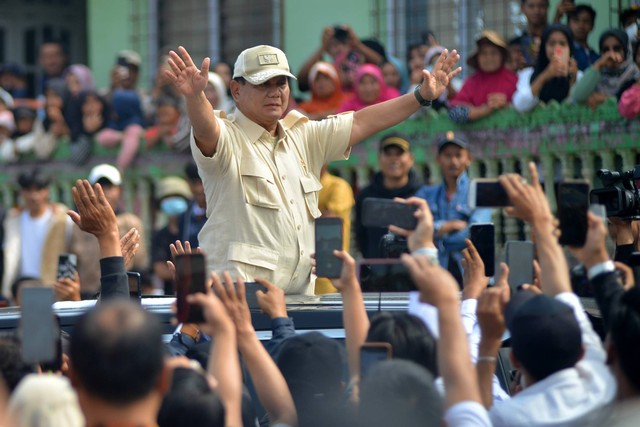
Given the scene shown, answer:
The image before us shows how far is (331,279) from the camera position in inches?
166

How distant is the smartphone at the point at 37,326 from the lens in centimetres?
350

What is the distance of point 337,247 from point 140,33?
10.4 meters

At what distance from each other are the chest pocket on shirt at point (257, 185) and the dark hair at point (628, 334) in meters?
2.30

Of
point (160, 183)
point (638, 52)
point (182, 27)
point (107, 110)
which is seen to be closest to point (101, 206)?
point (638, 52)

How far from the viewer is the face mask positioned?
1002 cm

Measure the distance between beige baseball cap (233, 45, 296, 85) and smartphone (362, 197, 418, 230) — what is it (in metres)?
1.76

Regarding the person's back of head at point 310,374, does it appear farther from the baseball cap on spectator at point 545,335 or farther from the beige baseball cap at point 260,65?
the beige baseball cap at point 260,65

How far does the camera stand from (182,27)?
14133 millimetres

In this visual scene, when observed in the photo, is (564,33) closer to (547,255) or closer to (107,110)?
(107,110)

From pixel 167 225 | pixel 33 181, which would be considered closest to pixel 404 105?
pixel 167 225

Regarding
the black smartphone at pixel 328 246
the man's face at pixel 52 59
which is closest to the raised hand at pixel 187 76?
the black smartphone at pixel 328 246

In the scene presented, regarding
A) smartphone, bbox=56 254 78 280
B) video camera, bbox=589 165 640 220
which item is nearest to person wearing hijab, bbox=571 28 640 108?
video camera, bbox=589 165 640 220

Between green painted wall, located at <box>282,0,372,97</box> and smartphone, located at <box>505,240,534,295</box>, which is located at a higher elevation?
green painted wall, located at <box>282,0,372,97</box>

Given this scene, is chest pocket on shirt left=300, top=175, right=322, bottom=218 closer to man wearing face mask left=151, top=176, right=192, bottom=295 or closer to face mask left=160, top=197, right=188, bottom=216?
man wearing face mask left=151, top=176, right=192, bottom=295
